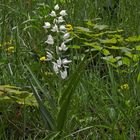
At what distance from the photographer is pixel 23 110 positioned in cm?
178

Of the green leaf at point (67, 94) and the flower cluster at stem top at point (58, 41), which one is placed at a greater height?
the flower cluster at stem top at point (58, 41)

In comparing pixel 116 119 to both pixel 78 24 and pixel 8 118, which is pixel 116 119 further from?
pixel 78 24

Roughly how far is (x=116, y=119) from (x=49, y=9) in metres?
1.71

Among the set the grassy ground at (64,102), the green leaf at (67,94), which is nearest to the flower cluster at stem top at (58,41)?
the grassy ground at (64,102)

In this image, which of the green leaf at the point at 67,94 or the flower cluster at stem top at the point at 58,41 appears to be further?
the flower cluster at stem top at the point at 58,41

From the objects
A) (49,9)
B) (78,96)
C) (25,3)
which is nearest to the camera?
(78,96)

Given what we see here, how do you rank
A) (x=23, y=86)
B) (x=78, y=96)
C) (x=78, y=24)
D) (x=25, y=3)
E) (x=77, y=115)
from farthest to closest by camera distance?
(x=25, y=3), (x=78, y=24), (x=23, y=86), (x=78, y=96), (x=77, y=115)

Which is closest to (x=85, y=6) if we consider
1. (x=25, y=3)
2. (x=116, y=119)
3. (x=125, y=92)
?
(x=25, y=3)

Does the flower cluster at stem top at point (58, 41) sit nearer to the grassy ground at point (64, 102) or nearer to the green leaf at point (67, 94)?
the grassy ground at point (64, 102)

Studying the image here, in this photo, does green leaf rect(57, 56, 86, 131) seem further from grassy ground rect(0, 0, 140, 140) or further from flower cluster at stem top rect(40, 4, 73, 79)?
flower cluster at stem top rect(40, 4, 73, 79)

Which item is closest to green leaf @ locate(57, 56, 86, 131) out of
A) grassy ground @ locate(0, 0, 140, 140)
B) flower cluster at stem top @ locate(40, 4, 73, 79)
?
grassy ground @ locate(0, 0, 140, 140)

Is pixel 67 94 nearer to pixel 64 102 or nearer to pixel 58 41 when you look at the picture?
pixel 64 102

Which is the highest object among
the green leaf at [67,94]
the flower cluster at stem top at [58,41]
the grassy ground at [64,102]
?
the flower cluster at stem top at [58,41]

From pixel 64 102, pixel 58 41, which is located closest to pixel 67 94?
pixel 64 102
